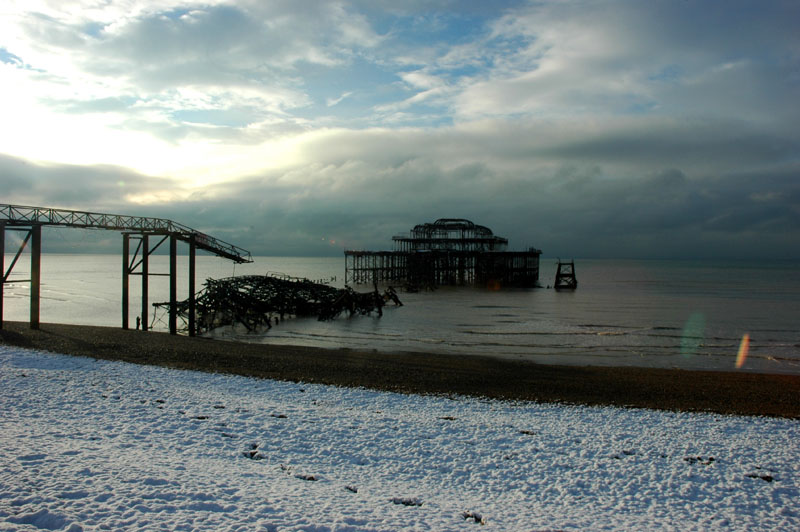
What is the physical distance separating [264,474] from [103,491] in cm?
196

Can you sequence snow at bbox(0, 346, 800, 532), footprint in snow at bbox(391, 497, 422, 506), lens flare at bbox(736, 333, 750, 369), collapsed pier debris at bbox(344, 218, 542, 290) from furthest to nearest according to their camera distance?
collapsed pier debris at bbox(344, 218, 542, 290) → lens flare at bbox(736, 333, 750, 369) → footprint in snow at bbox(391, 497, 422, 506) → snow at bbox(0, 346, 800, 532)

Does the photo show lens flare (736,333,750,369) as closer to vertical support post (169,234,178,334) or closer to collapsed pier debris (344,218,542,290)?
vertical support post (169,234,178,334)

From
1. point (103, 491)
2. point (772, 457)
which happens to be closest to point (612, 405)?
point (772, 457)

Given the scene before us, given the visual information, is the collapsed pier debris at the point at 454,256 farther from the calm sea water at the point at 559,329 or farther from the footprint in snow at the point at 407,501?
the footprint in snow at the point at 407,501

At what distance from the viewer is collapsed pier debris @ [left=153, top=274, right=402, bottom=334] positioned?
99.2 ft

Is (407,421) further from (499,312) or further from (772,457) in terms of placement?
(499,312)

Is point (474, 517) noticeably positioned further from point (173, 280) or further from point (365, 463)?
point (173, 280)

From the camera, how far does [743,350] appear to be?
23.8 m

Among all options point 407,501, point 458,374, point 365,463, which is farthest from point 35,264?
point 407,501

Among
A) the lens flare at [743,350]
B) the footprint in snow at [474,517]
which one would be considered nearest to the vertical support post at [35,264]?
the footprint in snow at [474,517]

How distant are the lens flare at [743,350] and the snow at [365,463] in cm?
1204

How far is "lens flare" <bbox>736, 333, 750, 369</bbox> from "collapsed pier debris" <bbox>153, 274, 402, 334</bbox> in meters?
22.0

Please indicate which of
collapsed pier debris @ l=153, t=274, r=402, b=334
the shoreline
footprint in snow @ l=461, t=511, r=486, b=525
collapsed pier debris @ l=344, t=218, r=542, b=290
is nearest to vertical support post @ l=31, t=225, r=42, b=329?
the shoreline

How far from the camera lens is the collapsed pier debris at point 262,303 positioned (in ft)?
99.2
